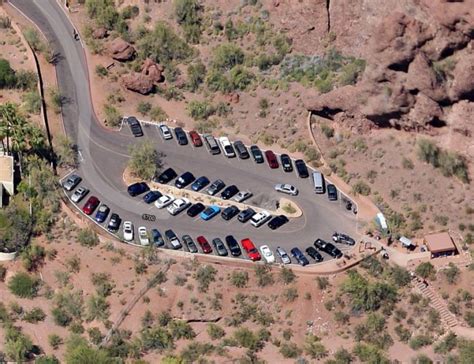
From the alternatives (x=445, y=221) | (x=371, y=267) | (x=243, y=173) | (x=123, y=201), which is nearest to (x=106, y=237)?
(x=123, y=201)

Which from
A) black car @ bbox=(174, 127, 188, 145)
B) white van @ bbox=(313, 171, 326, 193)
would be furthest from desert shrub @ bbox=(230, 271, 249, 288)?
black car @ bbox=(174, 127, 188, 145)

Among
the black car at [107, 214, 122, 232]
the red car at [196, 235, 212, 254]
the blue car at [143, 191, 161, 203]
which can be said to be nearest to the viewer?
the red car at [196, 235, 212, 254]

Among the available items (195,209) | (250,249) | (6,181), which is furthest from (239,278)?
(6,181)

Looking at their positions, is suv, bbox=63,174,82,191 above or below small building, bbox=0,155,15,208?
below

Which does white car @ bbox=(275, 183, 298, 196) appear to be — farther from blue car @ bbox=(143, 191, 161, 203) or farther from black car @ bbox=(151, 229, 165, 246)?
black car @ bbox=(151, 229, 165, 246)

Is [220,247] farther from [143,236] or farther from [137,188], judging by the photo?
[137,188]
